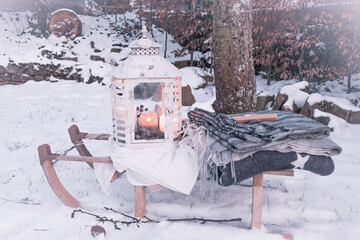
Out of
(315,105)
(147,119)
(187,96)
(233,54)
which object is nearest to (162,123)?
(147,119)

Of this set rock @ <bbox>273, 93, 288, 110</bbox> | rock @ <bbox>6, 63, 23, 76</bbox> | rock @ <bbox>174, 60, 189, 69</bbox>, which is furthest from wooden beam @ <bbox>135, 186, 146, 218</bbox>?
rock @ <bbox>6, 63, 23, 76</bbox>

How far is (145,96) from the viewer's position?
8.53 feet

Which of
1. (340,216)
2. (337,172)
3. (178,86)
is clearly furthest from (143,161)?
(337,172)

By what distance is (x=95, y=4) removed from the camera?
12.9 metres

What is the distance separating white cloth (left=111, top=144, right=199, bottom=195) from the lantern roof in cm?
56

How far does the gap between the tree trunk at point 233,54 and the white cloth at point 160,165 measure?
3.83 feet

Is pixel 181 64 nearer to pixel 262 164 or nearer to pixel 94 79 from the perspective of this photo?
pixel 94 79

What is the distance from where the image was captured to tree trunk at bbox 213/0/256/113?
338 cm

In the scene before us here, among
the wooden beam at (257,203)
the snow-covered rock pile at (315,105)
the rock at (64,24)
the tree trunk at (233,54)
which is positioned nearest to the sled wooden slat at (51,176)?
the wooden beam at (257,203)

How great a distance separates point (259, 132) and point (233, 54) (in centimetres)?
132

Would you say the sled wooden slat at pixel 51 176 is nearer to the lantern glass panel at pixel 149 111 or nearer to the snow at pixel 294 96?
the lantern glass panel at pixel 149 111

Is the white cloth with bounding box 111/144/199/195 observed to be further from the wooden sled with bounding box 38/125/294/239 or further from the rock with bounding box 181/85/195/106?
the rock with bounding box 181/85/195/106

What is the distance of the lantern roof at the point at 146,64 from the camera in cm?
242

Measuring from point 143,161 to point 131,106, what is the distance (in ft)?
1.40
